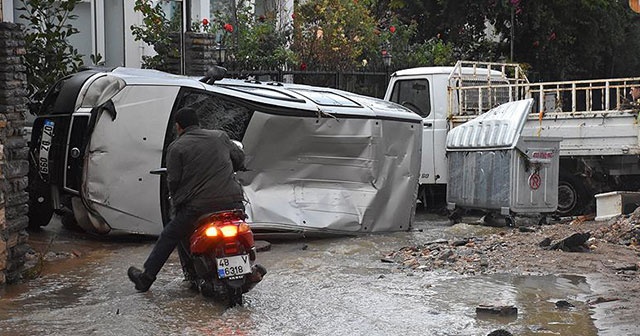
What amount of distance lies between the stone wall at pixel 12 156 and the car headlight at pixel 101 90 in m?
1.80

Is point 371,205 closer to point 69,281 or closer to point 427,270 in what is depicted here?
point 427,270

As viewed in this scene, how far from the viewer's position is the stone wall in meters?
8.58

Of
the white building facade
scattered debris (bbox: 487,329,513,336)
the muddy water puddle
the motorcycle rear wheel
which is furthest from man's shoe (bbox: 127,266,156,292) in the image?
the white building facade

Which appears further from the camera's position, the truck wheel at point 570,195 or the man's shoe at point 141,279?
the truck wheel at point 570,195

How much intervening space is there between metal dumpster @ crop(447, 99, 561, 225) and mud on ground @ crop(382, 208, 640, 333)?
30.8 inches

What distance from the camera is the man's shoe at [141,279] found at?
8227mm

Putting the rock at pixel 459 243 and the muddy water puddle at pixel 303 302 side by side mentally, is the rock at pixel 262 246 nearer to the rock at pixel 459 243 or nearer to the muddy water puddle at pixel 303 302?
the muddy water puddle at pixel 303 302

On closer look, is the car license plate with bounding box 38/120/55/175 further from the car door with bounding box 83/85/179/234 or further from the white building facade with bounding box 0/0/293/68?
the white building facade with bounding box 0/0/293/68

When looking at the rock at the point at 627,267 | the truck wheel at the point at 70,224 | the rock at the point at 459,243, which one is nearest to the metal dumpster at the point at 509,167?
the rock at the point at 459,243

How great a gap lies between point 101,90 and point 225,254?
4152mm

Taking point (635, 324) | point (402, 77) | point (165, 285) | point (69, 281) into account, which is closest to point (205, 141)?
point (165, 285)

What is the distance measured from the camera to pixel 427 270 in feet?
31.7

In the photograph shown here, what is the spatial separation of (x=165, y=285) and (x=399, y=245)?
354 cm

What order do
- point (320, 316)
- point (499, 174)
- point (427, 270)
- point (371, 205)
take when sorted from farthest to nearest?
point (499, 174) → point (371, 205) → point (427, 270) → point (320, 316)
